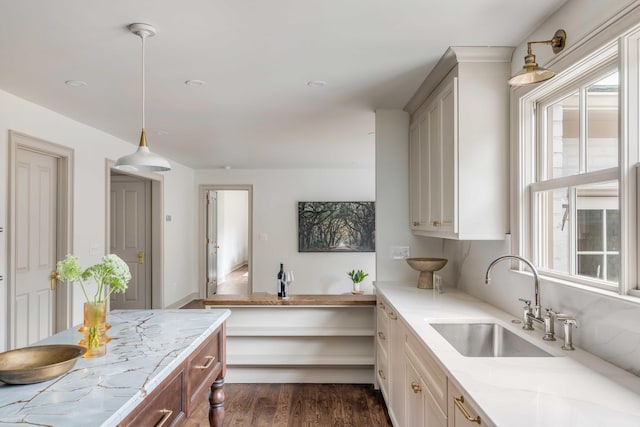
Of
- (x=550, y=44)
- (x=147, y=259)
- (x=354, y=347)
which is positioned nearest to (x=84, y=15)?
(x=550, y=44)

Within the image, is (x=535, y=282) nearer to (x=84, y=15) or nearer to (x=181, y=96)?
(x=84, y=15)

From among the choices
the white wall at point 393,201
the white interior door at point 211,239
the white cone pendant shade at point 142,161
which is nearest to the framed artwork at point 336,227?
the white interior door at point 211,239

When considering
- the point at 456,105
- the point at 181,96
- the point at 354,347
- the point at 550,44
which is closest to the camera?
the point at 550,44

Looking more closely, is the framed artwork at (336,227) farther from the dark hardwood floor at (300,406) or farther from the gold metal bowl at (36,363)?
the gold metal bowl at (36,363)

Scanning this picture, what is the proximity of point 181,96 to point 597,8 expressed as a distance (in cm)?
266

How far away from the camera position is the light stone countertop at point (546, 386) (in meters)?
1.09

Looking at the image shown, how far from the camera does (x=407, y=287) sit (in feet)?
10.7

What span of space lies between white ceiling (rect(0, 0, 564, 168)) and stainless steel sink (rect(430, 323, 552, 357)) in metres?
1.51

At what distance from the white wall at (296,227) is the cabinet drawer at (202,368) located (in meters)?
5.38

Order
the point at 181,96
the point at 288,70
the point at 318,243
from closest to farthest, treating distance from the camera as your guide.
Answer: the point at 288,70 < the point at 181,96 < the point at 318,243

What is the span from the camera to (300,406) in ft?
10.3

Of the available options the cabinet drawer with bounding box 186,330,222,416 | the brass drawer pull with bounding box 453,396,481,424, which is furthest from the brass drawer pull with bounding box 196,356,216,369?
the brass drawer pull with bounding box 453,396,481,424

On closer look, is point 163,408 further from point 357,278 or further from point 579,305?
point 357,278

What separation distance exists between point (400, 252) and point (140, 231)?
4158 millimetres
